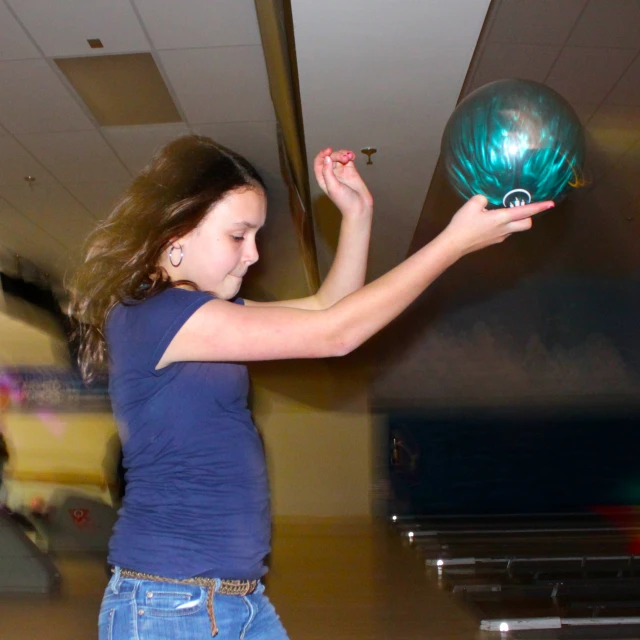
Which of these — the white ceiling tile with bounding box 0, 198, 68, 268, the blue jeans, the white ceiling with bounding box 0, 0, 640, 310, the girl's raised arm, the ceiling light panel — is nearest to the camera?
the blue jeans

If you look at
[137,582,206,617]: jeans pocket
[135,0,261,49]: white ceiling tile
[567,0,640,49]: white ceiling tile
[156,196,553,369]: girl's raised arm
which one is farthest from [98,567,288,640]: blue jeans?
[567,0,640,49]: white ceiling tile

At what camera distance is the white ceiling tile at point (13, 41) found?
2978 mm

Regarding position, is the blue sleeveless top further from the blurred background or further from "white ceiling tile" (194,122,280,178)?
"white ceiling tile" (194,122,280,178)

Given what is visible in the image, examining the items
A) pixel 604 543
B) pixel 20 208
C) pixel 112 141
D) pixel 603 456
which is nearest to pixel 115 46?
pixel 112 141

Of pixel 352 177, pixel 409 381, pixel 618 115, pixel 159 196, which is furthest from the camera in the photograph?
pixel 409 381

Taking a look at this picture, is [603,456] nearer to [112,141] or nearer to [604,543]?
[604,543]

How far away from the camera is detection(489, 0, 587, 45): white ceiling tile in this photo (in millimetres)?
2959

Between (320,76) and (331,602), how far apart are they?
262 cm

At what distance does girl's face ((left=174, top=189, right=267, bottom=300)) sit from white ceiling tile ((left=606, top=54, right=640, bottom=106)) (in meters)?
2.94

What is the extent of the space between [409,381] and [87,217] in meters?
4.37

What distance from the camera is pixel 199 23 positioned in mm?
3021

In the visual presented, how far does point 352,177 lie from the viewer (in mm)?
1321

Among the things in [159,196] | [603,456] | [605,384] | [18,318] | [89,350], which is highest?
[18,318]

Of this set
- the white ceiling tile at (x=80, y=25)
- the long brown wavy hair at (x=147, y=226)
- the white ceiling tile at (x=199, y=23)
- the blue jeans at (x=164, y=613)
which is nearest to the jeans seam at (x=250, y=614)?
the blue jeans at (x=164, y=613)
